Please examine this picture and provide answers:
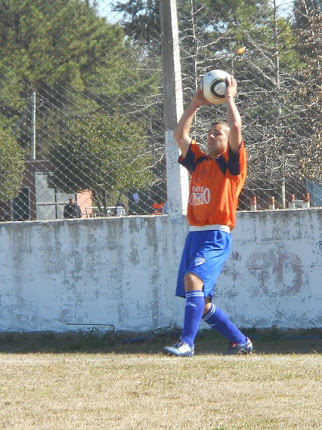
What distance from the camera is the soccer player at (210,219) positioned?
593cm

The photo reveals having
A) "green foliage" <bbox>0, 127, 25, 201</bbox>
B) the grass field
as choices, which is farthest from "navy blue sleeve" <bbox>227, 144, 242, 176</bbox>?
"green foliage" <bbox>0, 127, 25, 201</bbox>

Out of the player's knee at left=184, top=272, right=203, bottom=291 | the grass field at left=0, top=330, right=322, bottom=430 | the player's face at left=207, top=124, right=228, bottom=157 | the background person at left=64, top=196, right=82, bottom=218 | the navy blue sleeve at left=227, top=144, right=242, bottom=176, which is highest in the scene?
the player's face at left=207, top=124, right=228, bottom=157

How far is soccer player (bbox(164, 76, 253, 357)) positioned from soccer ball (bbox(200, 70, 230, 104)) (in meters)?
0.07

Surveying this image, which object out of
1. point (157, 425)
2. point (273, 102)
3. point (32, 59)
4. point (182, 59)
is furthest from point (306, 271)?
point (157, 425)

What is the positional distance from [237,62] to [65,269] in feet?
11.4

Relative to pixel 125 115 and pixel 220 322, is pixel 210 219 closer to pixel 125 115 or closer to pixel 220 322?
pixel 220 322

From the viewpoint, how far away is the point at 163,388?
192 inches

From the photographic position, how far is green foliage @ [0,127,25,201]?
28.0 feet

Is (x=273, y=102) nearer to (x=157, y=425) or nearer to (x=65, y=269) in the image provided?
(x=65, y=269)

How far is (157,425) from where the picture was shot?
3.92 meters

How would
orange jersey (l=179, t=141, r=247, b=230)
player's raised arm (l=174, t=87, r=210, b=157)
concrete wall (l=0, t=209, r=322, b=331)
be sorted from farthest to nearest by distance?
concrete wall (l=0, t=209, r=322, b=331), player's raised arm (l=174, t=87, r=210, b=157), orange jersey (l=179, t=141, r=247, b=230)

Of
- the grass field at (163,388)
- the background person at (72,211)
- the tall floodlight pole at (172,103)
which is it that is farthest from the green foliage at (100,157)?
the grass field at (163,388)

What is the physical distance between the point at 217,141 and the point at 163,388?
2.22 m

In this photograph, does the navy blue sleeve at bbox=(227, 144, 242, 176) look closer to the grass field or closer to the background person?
the grass field
